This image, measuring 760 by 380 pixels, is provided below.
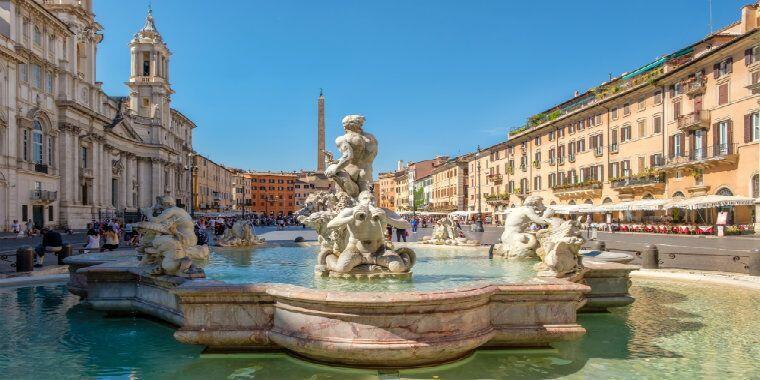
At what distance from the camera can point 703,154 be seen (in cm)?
3572

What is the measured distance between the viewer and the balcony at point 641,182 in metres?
40.3

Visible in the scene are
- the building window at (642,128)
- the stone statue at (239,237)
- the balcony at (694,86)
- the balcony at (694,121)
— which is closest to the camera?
the stone statue at (239,237)

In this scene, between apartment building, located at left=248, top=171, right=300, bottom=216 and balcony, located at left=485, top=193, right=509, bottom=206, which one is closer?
balcony, located at left=485, top=193, right=509, bottom=206

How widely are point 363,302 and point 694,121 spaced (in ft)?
122

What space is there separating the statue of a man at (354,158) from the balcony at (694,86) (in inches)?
1271

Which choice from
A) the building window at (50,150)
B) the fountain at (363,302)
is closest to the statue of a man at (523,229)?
the fountain at (363,302)

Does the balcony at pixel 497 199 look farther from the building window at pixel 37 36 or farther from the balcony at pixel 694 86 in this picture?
the building window at pixel 37 36

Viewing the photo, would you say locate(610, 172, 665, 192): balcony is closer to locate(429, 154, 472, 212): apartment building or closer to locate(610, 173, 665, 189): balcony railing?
locate(610, 173, 665, 189): balcony railing

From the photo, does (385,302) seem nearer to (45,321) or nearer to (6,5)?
(45,321)

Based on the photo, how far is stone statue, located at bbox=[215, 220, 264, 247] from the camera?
47.9 feet

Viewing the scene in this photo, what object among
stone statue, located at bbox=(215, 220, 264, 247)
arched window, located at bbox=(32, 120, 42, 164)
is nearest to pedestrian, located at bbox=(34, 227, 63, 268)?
stone statue, located at bbox=(215, 220, 264, 247)

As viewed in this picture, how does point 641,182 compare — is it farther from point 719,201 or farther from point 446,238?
point 446,238

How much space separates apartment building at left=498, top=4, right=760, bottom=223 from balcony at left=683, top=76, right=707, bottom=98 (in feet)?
0.22

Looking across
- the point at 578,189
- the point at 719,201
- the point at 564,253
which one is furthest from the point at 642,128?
the point at 564,253
